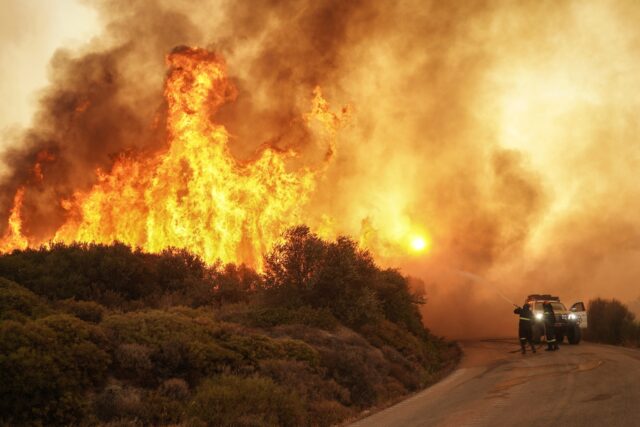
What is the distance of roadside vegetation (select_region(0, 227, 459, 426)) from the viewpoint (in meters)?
14.5

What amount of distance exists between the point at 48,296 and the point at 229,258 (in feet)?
46.3

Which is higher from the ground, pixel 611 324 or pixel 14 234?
pixel 14 234

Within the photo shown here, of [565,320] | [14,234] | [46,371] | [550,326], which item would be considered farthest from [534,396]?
[14,234]

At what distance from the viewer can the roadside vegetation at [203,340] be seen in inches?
570

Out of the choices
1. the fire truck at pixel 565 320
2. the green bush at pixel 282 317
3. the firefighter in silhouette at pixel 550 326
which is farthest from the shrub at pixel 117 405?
the fire truck at pixel 565 320

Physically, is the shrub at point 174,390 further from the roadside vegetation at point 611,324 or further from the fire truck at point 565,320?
the roadside vegetation at point 611,324

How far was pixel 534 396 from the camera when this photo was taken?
16.4 meters

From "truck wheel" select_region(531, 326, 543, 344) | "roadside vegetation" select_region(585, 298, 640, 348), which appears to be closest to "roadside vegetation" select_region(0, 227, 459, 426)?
"truck wheel" select_region(531, 326, 543, 344)

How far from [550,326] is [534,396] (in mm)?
16149

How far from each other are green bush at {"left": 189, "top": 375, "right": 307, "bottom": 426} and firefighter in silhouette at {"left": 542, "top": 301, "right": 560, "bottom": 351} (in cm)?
1775

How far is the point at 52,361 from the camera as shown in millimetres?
14391

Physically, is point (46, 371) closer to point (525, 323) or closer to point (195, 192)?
point (525, 323)

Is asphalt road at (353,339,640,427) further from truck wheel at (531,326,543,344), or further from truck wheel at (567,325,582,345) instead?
truck wheel at (567,325,582,345)

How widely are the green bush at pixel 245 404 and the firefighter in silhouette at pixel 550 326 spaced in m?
17.7
